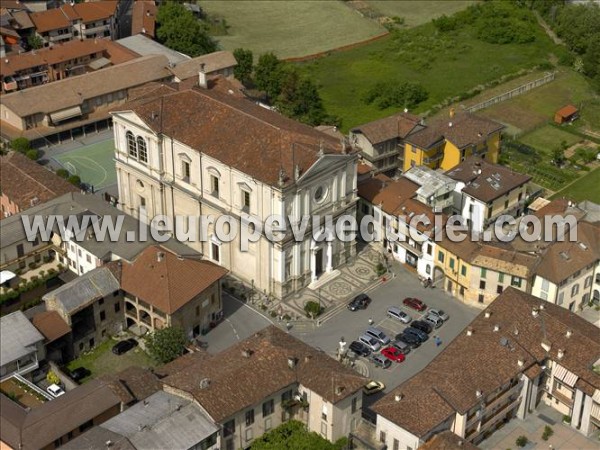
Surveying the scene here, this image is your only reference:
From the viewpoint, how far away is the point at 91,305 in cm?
8212

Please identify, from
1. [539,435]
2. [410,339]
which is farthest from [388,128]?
[539,435]

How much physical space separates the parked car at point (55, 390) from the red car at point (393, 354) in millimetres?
29402

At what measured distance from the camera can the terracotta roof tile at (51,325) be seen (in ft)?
260

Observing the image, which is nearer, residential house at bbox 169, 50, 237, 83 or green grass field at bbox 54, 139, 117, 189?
green grass field at bbox 54, 139, 117, 189

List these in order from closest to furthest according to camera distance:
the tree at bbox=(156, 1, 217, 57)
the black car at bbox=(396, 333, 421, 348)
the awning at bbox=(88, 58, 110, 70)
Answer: the black car at bbox=(396, 333, 421, 348) < the awning at bbox=(88, 58, 110, 70) < the tree at bbox=(156, 1, 217, 57)

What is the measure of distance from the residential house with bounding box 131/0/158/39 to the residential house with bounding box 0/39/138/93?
30.5 feet

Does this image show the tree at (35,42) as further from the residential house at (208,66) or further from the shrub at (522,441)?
the shrub at (522,441)

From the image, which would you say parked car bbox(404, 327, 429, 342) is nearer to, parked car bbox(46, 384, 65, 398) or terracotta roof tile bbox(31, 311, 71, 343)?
terracotta roof tile bbox(31, 311, 71, 343)

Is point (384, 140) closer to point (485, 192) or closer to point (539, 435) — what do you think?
point (485, 192)

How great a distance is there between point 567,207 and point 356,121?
4181cm

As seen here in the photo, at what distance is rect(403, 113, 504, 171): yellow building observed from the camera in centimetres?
10650

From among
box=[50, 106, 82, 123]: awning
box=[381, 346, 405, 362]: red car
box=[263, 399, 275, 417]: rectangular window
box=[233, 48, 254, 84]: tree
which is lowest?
box=[381, 346, 405, 362]: red car

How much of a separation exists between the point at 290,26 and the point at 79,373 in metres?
104

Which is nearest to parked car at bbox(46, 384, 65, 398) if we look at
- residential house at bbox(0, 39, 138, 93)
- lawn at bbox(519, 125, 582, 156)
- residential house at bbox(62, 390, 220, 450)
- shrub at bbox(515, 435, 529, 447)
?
residential house at bbox(62, 390, 220, 450)
